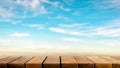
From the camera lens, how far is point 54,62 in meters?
3.40

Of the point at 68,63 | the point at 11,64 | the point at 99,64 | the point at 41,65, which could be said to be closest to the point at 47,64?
the point at 41,65

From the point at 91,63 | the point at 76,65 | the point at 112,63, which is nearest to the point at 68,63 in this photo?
the point at 76,65

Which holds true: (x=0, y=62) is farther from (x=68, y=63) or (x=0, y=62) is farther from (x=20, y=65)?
(x=68, y=63)

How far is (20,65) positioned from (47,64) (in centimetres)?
38

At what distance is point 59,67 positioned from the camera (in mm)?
3350

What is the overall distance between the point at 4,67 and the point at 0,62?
101 mm

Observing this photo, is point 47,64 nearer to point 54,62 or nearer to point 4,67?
point 54,62

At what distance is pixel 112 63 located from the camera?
335 centimetres

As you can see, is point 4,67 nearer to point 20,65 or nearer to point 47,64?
point 20,65

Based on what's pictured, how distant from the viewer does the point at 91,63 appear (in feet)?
11.0

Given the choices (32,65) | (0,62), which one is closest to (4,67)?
(0,62)

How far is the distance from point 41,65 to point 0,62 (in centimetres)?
60

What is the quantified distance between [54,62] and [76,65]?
0.31 m

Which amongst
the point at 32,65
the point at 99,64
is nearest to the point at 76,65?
the point at 99,64
